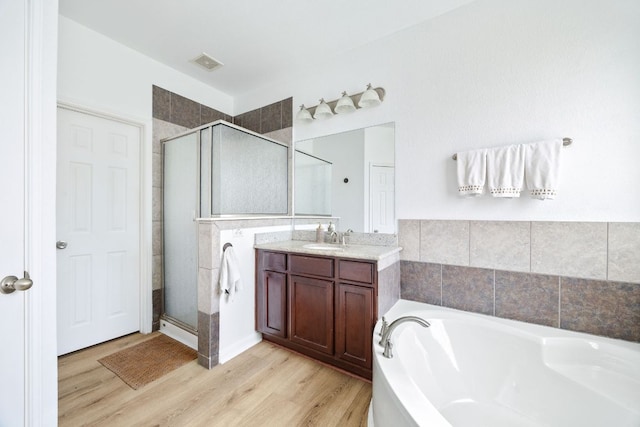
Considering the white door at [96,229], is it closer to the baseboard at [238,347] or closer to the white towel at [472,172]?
the baseboard at [238,347]

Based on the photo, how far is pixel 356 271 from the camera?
177cm

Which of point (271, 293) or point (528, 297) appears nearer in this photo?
point (528, 297)

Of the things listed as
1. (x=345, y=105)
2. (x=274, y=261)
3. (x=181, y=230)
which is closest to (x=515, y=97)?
(x=345, y=105)

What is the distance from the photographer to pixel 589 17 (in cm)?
148

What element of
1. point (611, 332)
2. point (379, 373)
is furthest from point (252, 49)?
point (611, 332)

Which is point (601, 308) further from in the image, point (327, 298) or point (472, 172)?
point (327, 298)

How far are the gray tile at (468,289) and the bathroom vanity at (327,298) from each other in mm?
359

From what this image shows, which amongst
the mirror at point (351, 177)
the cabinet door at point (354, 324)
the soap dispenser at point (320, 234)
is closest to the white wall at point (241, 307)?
the soap dispenser at point (320, 234)

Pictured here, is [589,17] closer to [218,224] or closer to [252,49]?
[252,49]

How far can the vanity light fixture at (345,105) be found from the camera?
2268 mm

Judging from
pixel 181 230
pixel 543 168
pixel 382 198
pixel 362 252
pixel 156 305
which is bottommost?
pixel 156 305

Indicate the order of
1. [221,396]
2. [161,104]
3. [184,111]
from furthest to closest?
1. [184,111]
2. [161,104]
3. [221,396]

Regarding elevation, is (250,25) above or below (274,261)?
above

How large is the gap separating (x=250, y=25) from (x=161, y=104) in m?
1.23
